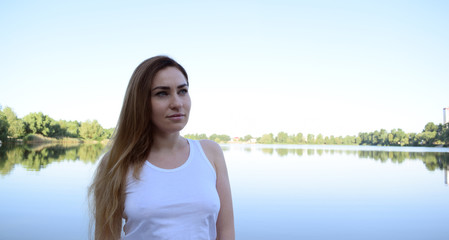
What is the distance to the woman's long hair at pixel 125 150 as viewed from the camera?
4.24ft

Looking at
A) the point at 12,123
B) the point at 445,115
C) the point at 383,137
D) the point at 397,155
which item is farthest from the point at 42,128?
the point at 445,115

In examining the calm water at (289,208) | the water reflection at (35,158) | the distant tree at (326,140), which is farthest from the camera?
the distant tree at (326,140)

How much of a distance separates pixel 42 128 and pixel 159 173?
194ft

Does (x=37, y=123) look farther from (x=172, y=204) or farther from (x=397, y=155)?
(x=172, y=204)

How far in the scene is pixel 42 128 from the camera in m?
52.3

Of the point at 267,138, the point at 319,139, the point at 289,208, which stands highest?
the point at 267,138

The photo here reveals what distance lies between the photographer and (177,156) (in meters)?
1.37

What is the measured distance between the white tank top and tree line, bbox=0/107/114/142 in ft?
105

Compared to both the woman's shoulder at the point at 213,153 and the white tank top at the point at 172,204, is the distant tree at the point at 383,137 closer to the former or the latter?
the woman's shoulder at the point at 213,153

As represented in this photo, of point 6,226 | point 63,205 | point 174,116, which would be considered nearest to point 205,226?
point 174,116

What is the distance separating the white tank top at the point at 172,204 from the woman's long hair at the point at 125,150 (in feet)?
0.16

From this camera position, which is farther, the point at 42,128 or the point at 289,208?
the point at 42,128

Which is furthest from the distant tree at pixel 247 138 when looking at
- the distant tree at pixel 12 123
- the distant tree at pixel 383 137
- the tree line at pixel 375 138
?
the distant tree at pixel 12 123

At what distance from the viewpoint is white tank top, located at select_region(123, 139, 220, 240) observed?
3.98ft
